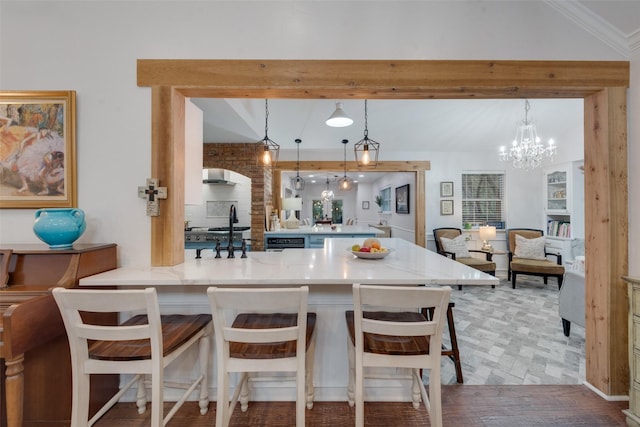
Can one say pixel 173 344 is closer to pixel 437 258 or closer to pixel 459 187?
pixel 437 258

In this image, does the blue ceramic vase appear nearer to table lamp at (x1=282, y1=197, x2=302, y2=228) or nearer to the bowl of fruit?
the bowl of fruit

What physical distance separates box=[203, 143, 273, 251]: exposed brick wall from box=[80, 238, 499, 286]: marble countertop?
2470mm

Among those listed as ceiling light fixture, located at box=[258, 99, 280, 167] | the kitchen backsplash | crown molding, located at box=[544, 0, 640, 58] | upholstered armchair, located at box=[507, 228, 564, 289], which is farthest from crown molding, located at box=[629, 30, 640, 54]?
the kitchen backsplash

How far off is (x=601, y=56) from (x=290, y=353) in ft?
9.09

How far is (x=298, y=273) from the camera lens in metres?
1.67

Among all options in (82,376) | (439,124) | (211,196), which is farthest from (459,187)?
(82,376)

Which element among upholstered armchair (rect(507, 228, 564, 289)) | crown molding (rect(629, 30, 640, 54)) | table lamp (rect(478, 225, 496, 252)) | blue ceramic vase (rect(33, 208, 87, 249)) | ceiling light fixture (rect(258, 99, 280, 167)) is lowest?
upholstered armchair (rect(507, 228, 564, 289))

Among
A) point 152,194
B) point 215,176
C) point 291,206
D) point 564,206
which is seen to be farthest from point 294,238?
point 564,206

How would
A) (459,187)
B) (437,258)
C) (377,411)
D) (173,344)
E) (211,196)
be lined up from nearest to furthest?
(173,344) < (377,411) < (437,258) < (459,187) < (211,196)

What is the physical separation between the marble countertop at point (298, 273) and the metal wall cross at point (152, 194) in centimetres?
38

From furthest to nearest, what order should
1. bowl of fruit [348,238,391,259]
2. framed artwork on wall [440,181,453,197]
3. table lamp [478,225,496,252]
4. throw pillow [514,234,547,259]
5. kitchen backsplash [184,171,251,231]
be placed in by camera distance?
kitchen backsplash [184,171,251,231] → framed artwork on wall [440,181,453,197] → table lamp [478,225,496,252] → throw pillow [514,234,547,259] → bowl of fruit [348,238,391,259]

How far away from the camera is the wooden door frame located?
6.24 ft

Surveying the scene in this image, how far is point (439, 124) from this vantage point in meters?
4.77

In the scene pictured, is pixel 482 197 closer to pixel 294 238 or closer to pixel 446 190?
pixel 446 190
